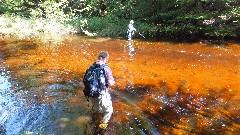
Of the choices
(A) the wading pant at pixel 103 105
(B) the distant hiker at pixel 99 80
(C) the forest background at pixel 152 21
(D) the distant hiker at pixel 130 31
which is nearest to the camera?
(B) the distant hiker at pixel 99 80

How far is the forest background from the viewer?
17.4 metres

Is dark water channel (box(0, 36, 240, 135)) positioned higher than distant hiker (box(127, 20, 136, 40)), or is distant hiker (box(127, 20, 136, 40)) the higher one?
distant hiker (box(127, 20, 136, 40))

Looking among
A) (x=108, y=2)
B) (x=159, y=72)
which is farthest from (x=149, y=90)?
(x=108, y=2)

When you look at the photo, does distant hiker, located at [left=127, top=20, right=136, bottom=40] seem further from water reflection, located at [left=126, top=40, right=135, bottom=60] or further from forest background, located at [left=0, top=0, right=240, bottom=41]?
water reflection, located at [left=126, top=40, right=135, bottom=60]

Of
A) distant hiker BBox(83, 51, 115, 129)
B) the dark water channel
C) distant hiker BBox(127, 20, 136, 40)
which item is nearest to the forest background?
distant hiker BBox(127, 20, 136, 40)

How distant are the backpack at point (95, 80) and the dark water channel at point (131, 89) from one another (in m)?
0.98

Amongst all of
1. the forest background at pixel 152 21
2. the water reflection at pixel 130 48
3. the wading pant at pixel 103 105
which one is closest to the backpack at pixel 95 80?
the wading pant at pixel 103 105

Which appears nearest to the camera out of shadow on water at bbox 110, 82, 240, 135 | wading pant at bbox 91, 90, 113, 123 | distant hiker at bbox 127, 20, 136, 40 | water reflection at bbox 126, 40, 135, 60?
wading pant at bbox 91, 90, 113, 123

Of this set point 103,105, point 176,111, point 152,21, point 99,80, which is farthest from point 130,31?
point 99,80

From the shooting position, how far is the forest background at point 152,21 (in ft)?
57.2

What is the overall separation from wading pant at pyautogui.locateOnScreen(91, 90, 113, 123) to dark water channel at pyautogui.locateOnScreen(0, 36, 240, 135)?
26 cm

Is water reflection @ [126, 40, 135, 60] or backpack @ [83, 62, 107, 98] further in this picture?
water reflection @ [126, 40, 135, 60]

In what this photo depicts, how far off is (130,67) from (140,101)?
384 centimetres

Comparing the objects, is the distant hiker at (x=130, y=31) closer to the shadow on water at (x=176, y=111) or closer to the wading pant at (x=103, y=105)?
the shadow on water at (x=176, y=111)
